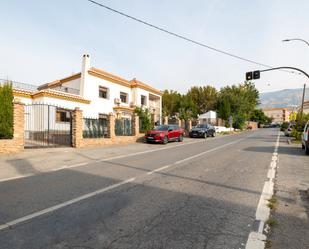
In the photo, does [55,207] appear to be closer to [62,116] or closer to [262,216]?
[262,216]

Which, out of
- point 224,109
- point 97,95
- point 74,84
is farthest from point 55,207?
point 224,109

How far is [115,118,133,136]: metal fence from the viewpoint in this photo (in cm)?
2192

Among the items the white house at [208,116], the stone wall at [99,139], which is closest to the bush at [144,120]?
the stone wall at [99,139]

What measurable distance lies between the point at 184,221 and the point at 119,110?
91.1 ft

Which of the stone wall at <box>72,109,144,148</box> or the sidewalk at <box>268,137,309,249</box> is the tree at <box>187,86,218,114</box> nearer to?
the stone wall at <box>72,109,144,148</box>

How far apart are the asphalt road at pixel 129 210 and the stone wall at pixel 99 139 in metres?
9.13

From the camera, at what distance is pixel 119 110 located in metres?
31.4

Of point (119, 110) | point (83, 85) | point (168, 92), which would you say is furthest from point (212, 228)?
point (168, 92)

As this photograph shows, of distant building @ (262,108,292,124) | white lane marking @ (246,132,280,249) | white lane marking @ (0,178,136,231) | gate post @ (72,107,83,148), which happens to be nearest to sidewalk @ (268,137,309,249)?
white lane marking @ (246,132,280,249)

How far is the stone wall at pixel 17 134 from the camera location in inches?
529

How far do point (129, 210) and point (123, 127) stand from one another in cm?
1810

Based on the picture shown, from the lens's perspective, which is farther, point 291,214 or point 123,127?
point 123,127

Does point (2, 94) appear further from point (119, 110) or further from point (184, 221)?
point (119, 110)

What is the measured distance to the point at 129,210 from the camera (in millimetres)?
4781
